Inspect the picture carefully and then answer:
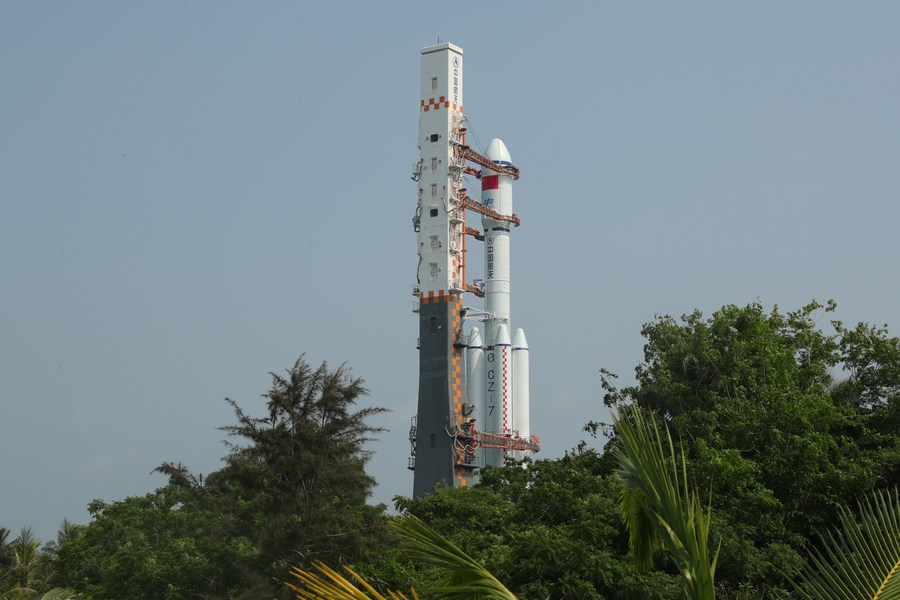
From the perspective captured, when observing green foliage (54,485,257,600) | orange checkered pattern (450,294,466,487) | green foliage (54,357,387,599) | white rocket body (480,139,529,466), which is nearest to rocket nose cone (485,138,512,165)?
white rocket body (480,139,529,466)

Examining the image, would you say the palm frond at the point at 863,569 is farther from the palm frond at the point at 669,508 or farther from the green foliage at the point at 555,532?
the green foliage at the point at 555,532

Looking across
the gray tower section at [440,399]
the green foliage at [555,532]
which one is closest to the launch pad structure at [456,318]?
the gray tower section at [440,399]

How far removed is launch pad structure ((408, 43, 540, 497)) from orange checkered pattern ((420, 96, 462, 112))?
5 centimetres

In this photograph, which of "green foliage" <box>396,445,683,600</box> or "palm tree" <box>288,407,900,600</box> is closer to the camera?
"palm tree" <box>288,407,900,600</box>

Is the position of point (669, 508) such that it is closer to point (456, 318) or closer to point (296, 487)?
point (296, 487)

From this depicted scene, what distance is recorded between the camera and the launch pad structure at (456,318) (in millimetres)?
56688

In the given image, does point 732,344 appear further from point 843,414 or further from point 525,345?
point 525,345

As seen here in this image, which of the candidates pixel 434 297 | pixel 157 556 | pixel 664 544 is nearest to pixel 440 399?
pixel 434 297

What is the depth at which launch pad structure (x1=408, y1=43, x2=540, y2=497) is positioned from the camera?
2232 inches

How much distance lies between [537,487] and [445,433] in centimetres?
2467

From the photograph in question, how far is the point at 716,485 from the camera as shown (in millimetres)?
29906

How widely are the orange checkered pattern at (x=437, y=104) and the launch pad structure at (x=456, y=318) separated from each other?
0.05m

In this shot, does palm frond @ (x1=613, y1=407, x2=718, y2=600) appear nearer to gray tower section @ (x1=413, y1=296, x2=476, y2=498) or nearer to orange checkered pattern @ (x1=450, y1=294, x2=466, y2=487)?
gray tower section @ (x1=413, y1=296, x2=476, y2=498)

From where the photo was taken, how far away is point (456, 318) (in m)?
57.9
